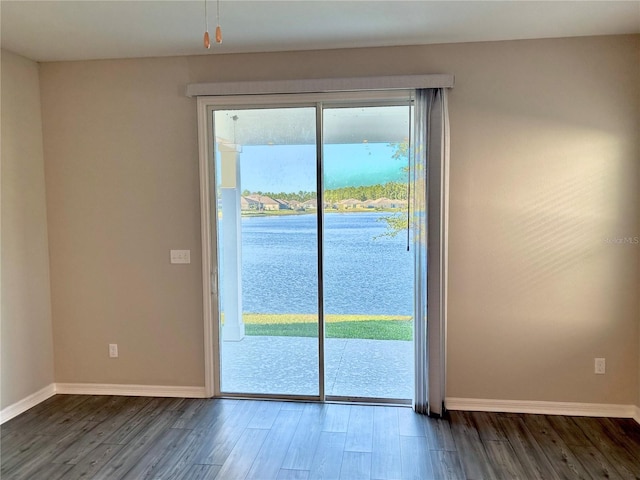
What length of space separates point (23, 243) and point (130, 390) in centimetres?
141

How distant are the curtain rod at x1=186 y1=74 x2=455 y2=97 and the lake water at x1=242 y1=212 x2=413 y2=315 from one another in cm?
91

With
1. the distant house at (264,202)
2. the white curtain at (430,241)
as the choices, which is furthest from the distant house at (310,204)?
the white curtain at (430,241)

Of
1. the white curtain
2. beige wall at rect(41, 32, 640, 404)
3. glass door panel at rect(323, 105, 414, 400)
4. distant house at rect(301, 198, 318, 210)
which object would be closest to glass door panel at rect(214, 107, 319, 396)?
distant house at rect(301, 198, 318, 210)

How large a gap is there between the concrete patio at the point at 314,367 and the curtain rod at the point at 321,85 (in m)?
1.88

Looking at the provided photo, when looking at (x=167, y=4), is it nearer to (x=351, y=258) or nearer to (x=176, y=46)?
(x=176, y=46)

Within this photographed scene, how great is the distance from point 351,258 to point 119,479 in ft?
6.63

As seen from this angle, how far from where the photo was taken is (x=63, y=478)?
2459 millimetres

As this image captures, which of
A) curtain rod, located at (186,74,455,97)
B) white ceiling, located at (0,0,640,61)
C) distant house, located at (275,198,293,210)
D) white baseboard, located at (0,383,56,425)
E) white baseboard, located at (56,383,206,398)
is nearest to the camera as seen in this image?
white ceiling, located at (0,0,640,61)

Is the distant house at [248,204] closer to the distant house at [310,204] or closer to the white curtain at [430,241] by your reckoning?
the distant house at [310,204]

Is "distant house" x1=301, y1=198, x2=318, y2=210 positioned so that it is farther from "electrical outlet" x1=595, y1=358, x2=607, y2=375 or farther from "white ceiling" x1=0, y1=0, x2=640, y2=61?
"electrical outlet" x1=595, y1=358, x2=607, y2=375

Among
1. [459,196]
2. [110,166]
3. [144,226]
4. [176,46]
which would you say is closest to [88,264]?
[144,226]

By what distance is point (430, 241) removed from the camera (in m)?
3.12

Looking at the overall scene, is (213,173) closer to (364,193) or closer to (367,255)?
(364,193)

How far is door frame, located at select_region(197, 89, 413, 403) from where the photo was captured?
10.5ft
